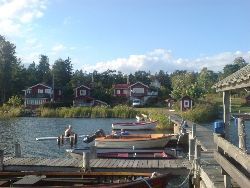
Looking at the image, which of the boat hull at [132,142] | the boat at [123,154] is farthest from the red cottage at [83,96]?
the boat at [123,154]

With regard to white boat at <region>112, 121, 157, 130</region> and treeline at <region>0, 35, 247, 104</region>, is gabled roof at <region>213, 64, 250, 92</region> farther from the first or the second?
treeline at <region>0, 35, 247, 104</region>

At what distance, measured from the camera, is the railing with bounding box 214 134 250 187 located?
874 centimetres

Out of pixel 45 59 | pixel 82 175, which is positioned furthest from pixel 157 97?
pixel 82 175

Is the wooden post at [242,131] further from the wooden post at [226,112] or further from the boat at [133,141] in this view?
the boat at [133,141]

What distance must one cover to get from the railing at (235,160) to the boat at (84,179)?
10.6 ft

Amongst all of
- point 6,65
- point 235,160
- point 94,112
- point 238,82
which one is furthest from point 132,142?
point 6,65

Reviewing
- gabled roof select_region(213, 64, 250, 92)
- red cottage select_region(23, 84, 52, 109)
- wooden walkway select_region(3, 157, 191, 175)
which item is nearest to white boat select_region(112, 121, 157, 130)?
wooden walkway select_region(3, 157, 191, 175)

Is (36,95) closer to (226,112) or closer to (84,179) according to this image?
(84,179)

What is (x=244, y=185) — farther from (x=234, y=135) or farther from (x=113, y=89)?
(x=113, y=89)

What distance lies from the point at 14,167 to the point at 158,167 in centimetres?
653

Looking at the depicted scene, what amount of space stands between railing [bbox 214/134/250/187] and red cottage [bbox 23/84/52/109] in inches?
3361

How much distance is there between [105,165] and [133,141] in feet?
34.1

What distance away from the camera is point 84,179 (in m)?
16.0

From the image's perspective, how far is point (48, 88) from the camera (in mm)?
101250
